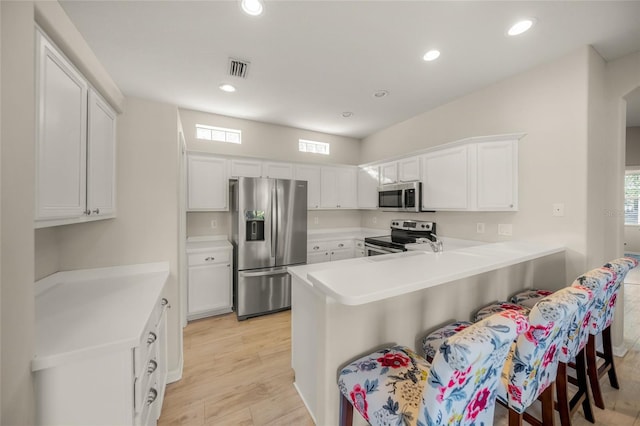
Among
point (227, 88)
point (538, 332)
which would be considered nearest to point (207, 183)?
point (227, 88)

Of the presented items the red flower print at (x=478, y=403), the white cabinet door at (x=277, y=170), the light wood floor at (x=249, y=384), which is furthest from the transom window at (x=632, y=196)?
the red flower print at (x=478, y=403)

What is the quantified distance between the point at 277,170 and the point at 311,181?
647 millimetres

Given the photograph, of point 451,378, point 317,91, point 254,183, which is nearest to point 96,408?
point 451,378

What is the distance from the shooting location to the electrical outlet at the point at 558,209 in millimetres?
2309

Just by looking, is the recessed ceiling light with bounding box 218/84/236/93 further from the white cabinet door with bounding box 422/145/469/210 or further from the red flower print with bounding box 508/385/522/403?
the red flower print with bounding box 508/385/522/403

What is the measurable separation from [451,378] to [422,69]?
2747mm

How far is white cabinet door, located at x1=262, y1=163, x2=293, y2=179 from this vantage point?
151 inches

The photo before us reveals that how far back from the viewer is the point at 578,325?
4.58ft

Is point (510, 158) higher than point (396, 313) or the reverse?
higher

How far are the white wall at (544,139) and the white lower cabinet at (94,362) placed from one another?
11.0 feet

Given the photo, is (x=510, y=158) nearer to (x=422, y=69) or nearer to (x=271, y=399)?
(x=422, y=69)

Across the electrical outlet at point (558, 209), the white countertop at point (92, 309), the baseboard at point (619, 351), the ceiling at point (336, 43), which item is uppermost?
the ceiling at point (336, 43)

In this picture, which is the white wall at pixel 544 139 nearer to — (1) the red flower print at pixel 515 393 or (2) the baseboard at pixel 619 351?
(2) the baseboard at pixel 619 351

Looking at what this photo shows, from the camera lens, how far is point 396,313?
1.53m
